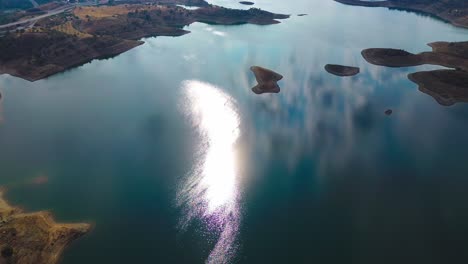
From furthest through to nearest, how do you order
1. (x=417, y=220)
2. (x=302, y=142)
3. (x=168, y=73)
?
1. (x=168, y=73)
2. (x=302, y=142)
3. (x=417, y=220)

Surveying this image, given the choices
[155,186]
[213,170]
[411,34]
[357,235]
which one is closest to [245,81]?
[213,170]

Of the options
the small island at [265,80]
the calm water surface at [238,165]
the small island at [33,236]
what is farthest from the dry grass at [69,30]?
the small island at [33,236]

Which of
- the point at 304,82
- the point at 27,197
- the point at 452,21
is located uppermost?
the point at 452,21

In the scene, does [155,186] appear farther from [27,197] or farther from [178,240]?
[27,197]

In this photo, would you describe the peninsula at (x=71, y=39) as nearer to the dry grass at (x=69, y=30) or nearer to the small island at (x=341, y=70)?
the dry grass at (x=69, y=30)

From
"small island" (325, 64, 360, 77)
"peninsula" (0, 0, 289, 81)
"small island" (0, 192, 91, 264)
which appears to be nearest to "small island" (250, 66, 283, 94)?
"small island" (325, 64, 360, 77)

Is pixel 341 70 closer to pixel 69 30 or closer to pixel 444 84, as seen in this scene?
pixel 444 84
